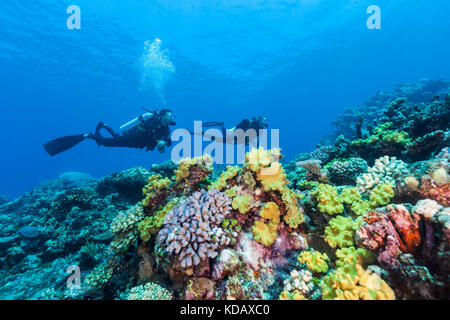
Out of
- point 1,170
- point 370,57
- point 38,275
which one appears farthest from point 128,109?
point 1,170

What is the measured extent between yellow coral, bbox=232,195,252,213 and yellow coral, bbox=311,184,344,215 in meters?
1.33

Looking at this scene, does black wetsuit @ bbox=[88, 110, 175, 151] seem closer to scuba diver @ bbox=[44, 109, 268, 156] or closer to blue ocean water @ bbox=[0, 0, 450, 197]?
scuba diver @ bbox=[44, 109, 268, 156]

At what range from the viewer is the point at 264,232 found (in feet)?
10.1

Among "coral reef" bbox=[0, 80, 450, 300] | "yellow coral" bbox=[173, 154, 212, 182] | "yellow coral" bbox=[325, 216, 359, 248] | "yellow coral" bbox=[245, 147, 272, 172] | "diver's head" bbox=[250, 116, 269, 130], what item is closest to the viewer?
"coral reef" bbox=[0, 80, 450, 300]

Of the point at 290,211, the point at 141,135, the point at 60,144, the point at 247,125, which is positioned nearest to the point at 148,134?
the point at 141,135

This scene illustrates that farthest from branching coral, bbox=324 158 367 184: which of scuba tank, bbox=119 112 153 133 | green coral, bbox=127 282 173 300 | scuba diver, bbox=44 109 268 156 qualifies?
scuba tank, bbox=119 112 153 133

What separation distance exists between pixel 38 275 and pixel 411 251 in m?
7.67

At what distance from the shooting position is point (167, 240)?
273 centimetres

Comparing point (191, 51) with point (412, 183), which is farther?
point (191, 51)

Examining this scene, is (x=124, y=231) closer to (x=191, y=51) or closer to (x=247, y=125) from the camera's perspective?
(x=247, y=125)

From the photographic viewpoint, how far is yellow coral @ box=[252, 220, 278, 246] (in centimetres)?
299

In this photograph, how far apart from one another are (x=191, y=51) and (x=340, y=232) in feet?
142
